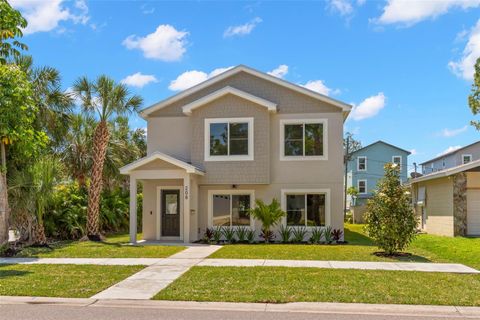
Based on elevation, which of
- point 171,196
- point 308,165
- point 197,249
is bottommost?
point 197,249

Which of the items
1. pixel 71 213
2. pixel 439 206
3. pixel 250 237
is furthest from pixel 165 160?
pixel 439 206

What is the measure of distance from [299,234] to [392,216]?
238 inches

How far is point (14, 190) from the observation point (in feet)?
54.3

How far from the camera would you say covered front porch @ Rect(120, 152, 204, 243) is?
19000mm

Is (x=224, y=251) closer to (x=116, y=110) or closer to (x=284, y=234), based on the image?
(x=284, y=234)

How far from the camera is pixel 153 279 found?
10484 millimetres

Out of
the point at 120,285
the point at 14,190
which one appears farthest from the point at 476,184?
the point at 14,190

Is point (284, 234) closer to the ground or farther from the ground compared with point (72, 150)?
closer to the ground

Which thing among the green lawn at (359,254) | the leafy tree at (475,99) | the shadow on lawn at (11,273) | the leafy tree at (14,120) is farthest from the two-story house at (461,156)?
the shadow on lawn at (11,273)

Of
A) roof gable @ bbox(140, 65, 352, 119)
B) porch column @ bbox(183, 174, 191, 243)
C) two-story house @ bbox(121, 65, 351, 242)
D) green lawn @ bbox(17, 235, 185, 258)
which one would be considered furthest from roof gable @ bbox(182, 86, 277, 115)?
green lawn @ bbox(17, 235, 185, 258)

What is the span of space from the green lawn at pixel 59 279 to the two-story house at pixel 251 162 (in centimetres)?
744

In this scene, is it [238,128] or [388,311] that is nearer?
[388,311]

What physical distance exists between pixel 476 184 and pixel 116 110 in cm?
1654

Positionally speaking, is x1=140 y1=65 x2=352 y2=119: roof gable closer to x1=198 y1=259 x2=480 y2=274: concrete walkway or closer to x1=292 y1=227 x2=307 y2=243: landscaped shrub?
x1=292 y1=227 x2=307 y2=243: landscaped shrub
